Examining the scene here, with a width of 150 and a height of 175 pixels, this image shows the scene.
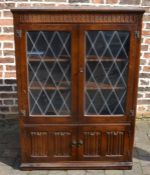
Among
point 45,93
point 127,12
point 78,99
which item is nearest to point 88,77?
point 78,99

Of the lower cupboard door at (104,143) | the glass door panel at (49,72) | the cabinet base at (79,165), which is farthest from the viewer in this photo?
the cabinet base at (79,165)

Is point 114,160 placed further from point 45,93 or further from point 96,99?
point 45,93

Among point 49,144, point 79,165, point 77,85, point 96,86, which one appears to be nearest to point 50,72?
point 77,85

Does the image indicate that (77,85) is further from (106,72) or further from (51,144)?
(51,144)

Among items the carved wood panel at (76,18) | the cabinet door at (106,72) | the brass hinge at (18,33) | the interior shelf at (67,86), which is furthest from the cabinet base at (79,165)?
the carved wood panel at (76,18)

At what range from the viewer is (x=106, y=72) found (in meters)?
3.62

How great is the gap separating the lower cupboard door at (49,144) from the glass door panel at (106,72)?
1.18ft

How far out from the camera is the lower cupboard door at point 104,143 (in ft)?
12.5

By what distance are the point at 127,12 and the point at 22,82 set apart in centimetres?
129

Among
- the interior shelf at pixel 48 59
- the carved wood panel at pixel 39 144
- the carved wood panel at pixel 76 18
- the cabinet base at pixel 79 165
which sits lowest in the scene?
the cabinet base at pixel 79 165

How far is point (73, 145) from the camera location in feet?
12.6

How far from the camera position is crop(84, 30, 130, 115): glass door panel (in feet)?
11.5

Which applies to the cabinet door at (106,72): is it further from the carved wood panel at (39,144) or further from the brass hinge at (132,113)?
the carved wood panel at (39,144)

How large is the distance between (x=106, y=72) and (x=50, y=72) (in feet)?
1.93
